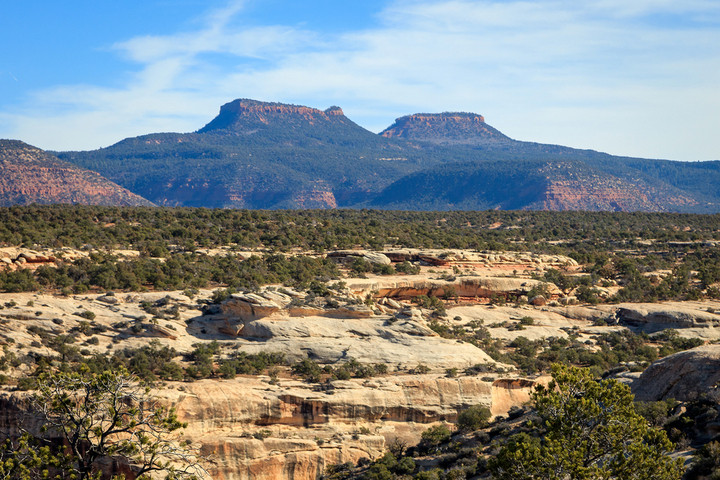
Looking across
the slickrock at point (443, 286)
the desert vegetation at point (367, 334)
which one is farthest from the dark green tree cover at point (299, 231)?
the slickrock at point (443, 286)

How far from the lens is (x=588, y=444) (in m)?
16.8

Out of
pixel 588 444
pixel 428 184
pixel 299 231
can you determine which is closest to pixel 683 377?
pixel 588 444

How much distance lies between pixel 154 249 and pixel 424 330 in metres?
19.4

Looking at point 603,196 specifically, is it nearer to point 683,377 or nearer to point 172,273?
point 172,273

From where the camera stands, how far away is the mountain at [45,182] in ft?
452

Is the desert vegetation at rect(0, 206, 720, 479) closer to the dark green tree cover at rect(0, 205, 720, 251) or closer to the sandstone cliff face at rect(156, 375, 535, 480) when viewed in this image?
the sandstone cliff face at rect(156, 375, 535, 480)

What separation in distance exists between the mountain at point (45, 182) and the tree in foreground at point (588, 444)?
426 ft

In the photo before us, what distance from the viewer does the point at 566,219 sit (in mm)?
90750

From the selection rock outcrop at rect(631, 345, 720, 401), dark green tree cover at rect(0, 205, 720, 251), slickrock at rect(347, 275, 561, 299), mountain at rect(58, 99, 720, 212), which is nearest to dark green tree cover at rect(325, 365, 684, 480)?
rock outcrop at rect(631, 345, 720, 401)

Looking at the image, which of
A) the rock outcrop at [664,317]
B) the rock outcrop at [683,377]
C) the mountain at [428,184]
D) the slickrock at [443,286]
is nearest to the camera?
the rock outcrop at [683,377]

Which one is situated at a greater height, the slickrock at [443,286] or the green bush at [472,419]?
the slickrock at [443,286]

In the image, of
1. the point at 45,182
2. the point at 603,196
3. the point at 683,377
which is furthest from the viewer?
the point at 603,196

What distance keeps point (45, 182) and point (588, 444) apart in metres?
139

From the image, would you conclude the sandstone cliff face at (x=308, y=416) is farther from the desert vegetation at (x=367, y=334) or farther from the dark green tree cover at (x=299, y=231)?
the dark green tree cover at (x=299, y=231)
